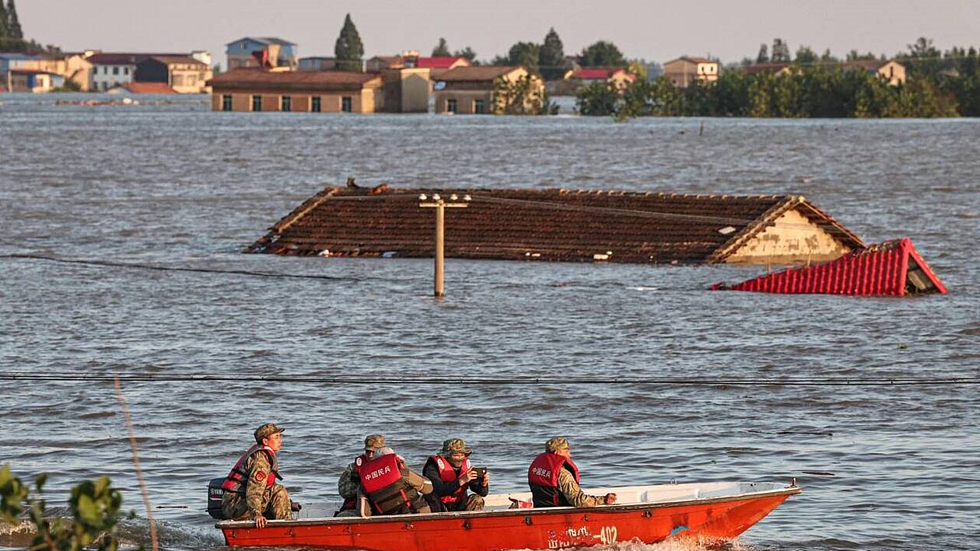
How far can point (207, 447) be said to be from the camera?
31234 mm

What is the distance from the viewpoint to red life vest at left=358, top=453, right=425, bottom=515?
74.4ft

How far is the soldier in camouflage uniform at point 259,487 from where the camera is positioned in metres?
22.8

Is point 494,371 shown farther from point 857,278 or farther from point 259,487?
point 857,278

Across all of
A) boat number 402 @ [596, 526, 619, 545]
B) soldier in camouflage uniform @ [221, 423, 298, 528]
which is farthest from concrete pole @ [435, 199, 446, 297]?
boat number 402 @ [596, 526, 619, 545]

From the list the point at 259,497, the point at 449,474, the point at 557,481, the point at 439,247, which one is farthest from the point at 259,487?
the point at 439,247

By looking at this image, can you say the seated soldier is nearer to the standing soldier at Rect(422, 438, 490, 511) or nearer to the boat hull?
the boat hull

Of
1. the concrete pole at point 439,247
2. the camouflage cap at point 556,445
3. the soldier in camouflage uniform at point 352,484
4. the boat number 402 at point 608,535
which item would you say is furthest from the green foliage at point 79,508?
the concrete pole at point 439,247

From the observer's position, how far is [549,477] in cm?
2286

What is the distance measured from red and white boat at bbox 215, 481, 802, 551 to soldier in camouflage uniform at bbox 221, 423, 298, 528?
0.24 meters

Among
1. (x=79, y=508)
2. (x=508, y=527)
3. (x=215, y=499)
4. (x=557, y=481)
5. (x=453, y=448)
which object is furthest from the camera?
(x=215, y=499)

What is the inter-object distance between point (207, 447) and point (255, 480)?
343 inches

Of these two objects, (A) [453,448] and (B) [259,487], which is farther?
(A) [453,448]

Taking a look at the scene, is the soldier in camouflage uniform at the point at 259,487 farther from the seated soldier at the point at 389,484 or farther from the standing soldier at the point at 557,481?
the standing soldier at the point at 557,481

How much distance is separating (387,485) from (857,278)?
33843 mm
